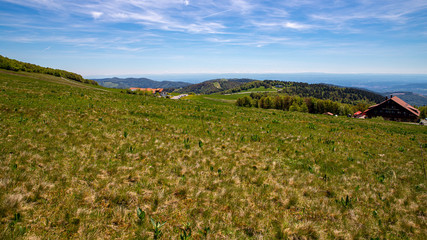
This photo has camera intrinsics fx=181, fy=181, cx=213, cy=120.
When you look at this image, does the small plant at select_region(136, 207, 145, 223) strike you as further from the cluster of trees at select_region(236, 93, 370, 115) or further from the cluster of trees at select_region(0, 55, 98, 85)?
the cluster of trees at select_region(236, 93, 370, 115)

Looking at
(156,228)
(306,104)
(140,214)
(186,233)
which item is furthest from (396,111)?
(140,214)

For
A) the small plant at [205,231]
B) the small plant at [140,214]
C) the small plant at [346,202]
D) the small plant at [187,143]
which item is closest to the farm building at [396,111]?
the small plant at [346,202]

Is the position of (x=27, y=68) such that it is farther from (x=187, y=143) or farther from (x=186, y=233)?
(x=186, y=233)

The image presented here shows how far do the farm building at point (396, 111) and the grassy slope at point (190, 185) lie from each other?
123104 millimetres

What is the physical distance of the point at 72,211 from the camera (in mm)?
4449

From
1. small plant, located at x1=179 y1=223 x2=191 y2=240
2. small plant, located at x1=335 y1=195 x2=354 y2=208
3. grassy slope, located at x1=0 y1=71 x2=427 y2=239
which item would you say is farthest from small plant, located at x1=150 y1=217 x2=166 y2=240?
small plant, located at x1=335 y1=195 x2=354 y2=208

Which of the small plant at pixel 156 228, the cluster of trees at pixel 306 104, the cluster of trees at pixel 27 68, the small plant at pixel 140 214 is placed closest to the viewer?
the small plant at pixel 156 228

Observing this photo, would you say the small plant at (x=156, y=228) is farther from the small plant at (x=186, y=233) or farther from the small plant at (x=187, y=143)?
the small plant at (x=187, y=143)

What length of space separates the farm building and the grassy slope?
12310cm

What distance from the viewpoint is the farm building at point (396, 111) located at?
96262mm

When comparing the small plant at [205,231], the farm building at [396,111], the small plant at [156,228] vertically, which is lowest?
the farm building at [396,111]

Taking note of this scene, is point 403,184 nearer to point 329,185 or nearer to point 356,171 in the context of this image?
point 356,171

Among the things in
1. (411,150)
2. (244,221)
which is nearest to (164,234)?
(244,221)

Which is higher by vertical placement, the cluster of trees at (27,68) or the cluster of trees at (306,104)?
the cluster of trees at (27,68)
